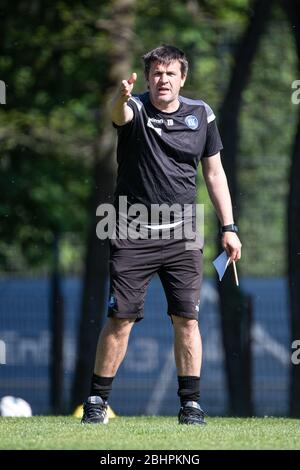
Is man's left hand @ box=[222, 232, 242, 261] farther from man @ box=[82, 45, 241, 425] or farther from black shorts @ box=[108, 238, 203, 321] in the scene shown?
black shorts @ box=[108, 238, 203, 321]

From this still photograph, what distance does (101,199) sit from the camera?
15.0 metres

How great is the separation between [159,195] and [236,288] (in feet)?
23.1

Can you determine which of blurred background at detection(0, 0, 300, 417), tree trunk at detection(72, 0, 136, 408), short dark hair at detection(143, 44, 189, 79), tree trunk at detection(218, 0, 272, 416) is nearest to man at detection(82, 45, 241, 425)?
short dark hair at detection(143, 44, 189, 79)

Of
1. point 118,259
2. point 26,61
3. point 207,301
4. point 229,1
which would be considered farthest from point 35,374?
point 118,259

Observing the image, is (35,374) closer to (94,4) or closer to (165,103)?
(94,4)

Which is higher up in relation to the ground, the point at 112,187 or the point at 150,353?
the point at 112,187

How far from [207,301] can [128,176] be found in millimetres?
11442

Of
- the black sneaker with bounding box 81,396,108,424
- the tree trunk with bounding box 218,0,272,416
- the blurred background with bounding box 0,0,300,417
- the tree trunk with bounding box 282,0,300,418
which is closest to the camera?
the black sneaker with bounding box 81,396,108,424

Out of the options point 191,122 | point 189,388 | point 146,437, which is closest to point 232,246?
point 191,122

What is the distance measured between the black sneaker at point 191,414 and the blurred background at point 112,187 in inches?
200

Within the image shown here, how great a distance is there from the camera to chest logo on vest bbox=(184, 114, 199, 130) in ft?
23.7

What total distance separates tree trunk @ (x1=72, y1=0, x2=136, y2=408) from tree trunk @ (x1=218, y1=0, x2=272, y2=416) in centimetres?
173

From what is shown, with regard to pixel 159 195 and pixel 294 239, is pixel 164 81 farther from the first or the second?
pixel 294 239

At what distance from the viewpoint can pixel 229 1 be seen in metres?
16.5
